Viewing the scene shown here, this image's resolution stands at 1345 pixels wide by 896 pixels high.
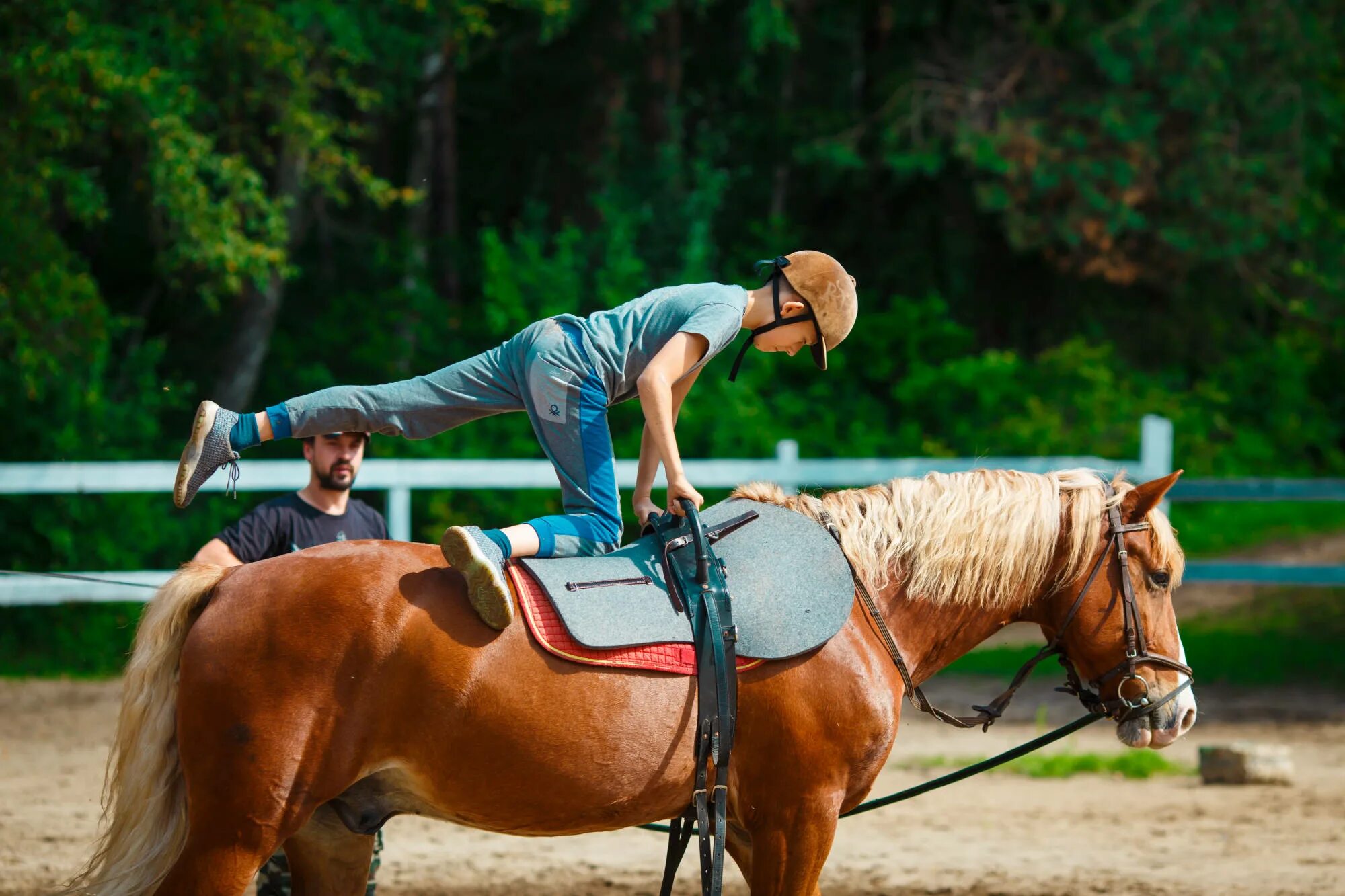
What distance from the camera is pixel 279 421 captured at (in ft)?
10.5

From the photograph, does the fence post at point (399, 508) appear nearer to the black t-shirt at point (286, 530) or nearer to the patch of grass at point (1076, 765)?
the patch of grass at point (1076, 765)

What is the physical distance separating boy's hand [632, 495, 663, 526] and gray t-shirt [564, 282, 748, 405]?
351mm

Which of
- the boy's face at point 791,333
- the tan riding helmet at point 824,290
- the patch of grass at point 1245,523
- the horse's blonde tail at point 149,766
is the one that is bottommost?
the patch of grass at point 1245,523

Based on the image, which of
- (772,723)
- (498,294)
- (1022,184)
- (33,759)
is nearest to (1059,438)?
(1022,184)

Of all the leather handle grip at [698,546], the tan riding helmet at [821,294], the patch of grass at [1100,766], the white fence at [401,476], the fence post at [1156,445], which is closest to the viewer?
the leather handle grip at [698,546]

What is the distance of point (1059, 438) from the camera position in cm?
1332

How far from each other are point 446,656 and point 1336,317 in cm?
1572

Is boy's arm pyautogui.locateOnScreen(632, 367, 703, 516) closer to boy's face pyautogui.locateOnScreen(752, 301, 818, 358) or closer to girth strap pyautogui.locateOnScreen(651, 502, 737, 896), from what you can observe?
boy's face pyautogui.locateOnScreen(752, 301, 818, 358)

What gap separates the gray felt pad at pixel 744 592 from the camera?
125 inches

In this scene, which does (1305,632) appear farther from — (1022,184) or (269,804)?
(269,804)

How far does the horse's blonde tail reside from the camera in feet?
9.97

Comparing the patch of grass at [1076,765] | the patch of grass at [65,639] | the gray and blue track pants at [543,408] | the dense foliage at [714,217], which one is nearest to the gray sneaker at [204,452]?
the gray and blue track pants at [543,408]

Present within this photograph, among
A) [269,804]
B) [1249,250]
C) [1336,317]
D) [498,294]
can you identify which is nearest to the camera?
[269,804]

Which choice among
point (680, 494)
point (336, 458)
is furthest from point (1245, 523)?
point (680, 494)
